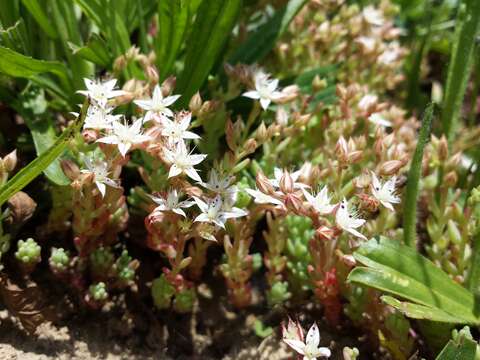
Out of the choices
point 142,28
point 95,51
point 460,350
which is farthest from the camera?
point 142,28

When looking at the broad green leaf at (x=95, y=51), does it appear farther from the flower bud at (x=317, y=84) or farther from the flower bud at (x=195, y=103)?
the flower bud at (x=317, y=84)

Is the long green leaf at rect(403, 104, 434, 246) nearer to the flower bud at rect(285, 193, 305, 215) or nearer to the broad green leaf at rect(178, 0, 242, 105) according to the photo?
the flower bud at rect(285, 193, 305, 215)

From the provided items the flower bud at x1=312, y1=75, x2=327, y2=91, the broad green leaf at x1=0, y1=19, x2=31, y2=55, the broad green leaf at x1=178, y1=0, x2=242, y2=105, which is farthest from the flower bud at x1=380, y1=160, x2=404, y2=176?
the broad green leaf at x1=0, y1=19, x2=31, y2=55

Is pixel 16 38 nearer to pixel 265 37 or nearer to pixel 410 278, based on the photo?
pixel 265 37

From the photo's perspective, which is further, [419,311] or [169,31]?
[169,31]

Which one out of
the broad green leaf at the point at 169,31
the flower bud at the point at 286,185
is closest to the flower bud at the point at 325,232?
the flower bud at the point at 286,185

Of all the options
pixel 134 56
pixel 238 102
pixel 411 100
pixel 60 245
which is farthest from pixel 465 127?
pixel 60 245

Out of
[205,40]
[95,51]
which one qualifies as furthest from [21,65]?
[205,40]
